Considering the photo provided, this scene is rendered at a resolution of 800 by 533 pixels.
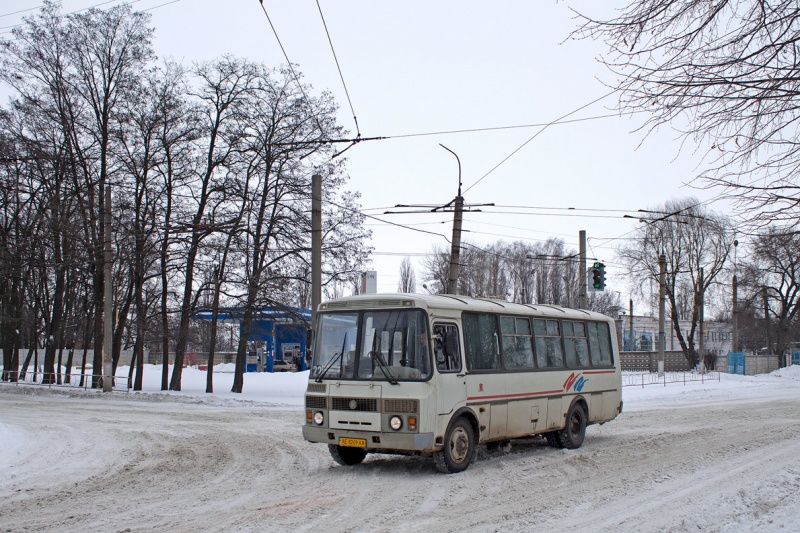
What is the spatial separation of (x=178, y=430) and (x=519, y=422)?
8675mm

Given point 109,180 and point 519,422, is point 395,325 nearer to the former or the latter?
point 519,422

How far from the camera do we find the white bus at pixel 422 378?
1090 centimetres

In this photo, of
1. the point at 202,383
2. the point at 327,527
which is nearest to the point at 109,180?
the point at 202,383

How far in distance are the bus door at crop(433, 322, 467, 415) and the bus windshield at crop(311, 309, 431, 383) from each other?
23 centimetres

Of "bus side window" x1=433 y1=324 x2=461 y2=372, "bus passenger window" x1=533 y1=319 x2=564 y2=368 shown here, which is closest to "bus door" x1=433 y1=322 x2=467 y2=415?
"bus side window" x1=433 y1=324 x2=461 y2=372

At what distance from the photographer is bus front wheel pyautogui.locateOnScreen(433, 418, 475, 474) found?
11062 millimetres

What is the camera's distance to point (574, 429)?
48.4 feet

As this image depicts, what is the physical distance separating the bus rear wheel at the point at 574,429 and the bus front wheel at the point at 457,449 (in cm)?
321

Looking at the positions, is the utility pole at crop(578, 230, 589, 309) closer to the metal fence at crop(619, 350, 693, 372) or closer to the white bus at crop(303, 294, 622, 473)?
the white bus at crop(303, 294, 622, 473)

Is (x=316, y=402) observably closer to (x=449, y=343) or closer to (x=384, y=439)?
(x=384, y=439)

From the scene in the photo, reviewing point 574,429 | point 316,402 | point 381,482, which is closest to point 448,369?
point 381,482

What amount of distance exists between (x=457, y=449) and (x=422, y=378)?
1350mm

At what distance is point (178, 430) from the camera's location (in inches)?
696

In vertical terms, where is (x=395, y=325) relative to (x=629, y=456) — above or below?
above
